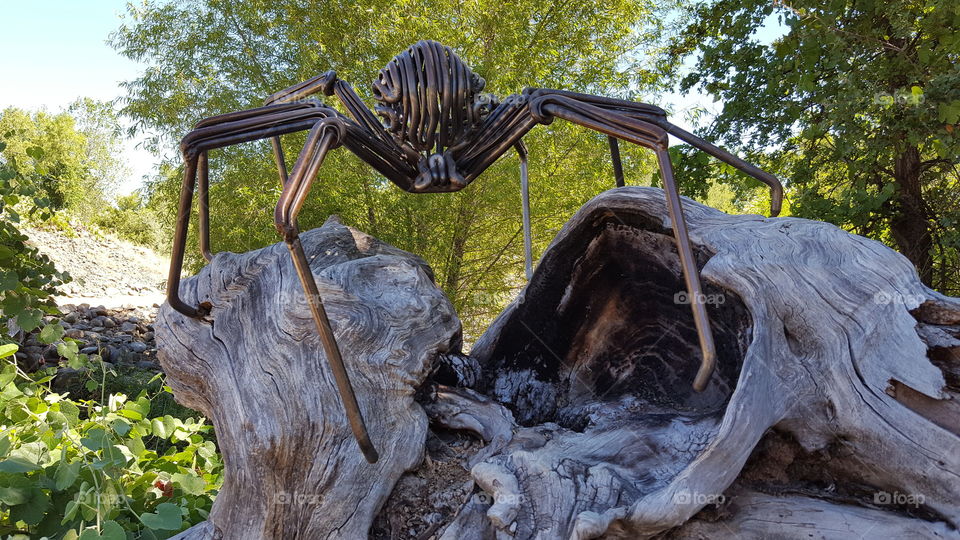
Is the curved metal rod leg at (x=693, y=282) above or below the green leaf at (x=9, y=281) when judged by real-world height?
above

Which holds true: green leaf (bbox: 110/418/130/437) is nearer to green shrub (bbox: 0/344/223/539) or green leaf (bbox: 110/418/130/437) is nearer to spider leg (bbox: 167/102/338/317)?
green shrub (bbox: 0/344/223/539)

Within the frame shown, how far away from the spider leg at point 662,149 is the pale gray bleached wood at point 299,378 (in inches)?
26.3

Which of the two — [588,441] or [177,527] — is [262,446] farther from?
[588,441]

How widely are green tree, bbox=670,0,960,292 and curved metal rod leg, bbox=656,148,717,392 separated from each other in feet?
6.06

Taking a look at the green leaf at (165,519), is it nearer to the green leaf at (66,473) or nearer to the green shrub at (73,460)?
the green shrub at (73,460)

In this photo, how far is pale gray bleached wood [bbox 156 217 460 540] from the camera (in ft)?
5.56

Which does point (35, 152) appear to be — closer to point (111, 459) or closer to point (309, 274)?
point (111, 459)

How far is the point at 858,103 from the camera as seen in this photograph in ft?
9.75

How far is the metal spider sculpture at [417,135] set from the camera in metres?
1.60

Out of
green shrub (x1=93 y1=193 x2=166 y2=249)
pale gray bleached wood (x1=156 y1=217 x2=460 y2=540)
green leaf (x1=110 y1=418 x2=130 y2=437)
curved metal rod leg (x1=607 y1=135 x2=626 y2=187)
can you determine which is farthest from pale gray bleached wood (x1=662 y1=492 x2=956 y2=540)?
green shrub (x1=93 y1=193 x2=166 y2=249)

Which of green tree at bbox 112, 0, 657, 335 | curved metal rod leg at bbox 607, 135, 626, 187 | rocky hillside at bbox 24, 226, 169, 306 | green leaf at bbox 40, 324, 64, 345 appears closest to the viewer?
curved metal rod leg at bbox 607, 135, 626, 187

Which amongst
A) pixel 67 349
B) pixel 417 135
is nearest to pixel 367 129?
pixel 417 135

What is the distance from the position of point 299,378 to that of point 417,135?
33.0 inches

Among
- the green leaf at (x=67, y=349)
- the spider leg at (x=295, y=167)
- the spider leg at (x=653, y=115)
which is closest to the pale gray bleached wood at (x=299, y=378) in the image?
the spider leg at (x=295, y=167)
